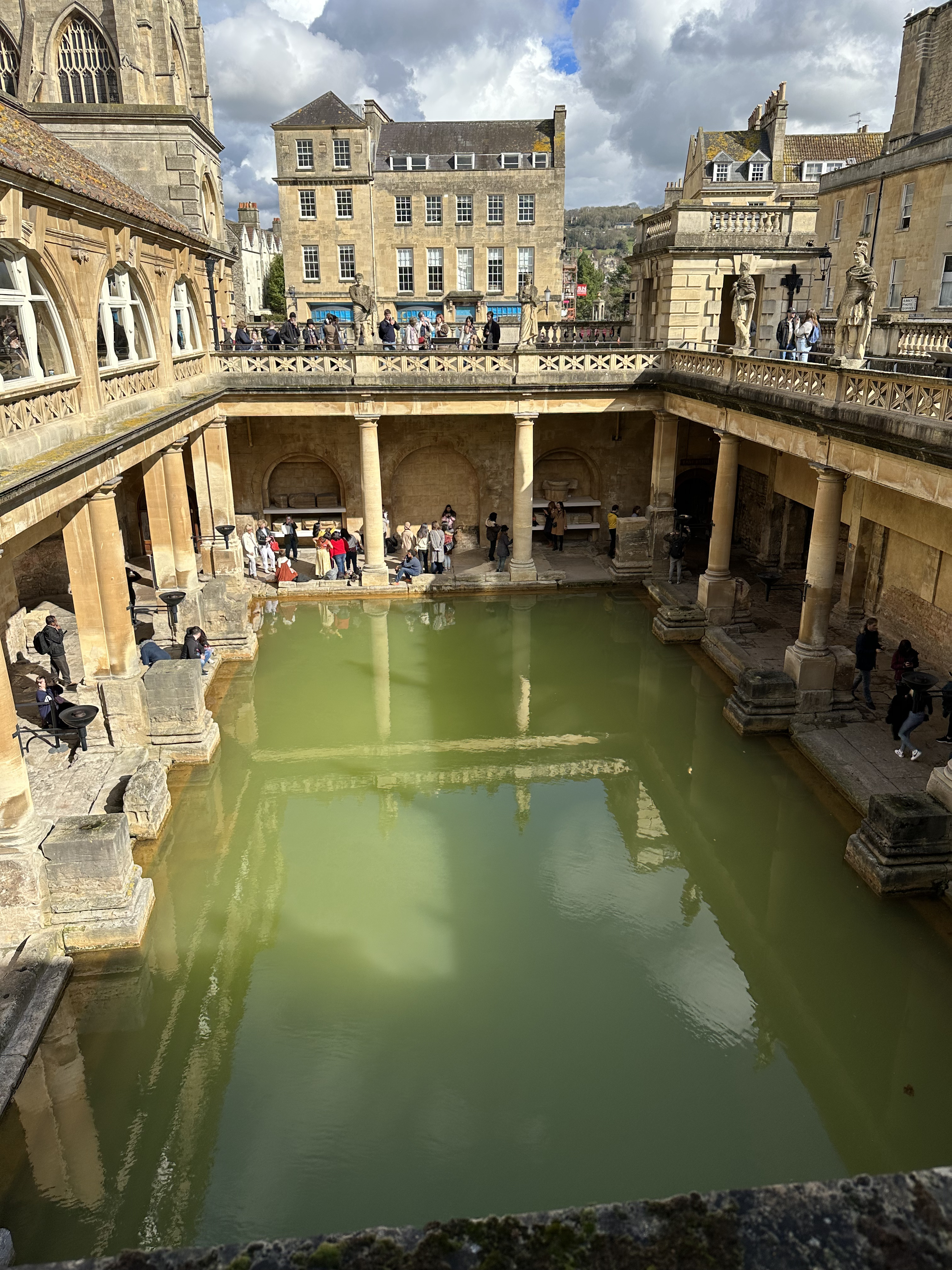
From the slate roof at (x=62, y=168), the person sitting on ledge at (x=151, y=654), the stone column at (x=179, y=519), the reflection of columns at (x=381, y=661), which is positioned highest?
the slate roof at (x=62, y=168)

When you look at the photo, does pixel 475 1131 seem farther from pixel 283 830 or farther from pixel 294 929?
pixel 283 830

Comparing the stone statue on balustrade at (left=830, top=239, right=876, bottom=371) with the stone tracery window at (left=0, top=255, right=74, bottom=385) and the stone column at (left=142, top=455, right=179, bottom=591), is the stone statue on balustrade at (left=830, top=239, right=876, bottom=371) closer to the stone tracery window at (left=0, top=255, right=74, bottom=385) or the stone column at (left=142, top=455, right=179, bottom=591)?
the stone tracery window at (left=0, top=255, right=74, bottom=385)

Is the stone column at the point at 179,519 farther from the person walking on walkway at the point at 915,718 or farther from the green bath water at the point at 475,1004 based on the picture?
the person walking on walkway at the point at 915,718

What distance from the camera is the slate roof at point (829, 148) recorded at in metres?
43.3

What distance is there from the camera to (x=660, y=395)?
21.1 meters

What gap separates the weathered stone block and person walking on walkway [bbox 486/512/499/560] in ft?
42.1

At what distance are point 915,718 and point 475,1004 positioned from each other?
7.71m

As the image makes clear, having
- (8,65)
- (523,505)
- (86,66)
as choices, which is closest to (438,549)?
(523,505)

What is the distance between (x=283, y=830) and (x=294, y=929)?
87.7 inches

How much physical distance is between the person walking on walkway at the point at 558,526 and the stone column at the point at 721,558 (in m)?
6.65

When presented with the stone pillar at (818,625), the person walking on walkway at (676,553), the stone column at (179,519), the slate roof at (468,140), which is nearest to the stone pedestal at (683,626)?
the person walking on walkway at (676,553)

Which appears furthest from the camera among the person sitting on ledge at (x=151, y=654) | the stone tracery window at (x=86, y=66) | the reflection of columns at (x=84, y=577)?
the stone tracery window at (x=86, y=66)

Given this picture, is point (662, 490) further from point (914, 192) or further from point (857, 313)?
point (914, 192)

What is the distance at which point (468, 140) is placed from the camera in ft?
145
